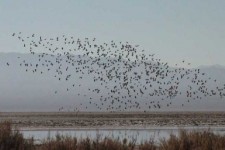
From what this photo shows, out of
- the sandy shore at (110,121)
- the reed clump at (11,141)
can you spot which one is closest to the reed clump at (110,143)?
the reed clump at (11,141)

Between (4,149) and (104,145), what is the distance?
274 cm

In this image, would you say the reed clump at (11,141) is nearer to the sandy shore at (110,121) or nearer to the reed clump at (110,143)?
the reed clump at (110,143)

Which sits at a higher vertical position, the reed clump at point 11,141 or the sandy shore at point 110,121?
the reed clump at point 11,141

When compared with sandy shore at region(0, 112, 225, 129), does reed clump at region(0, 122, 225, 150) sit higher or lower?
higher

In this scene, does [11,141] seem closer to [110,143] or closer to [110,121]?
[110,143]

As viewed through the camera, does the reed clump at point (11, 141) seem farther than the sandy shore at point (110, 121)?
No

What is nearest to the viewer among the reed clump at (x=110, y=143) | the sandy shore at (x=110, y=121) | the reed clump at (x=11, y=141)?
the reed clump at (x=110, y=143)

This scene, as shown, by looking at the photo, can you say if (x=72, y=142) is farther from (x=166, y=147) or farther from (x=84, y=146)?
(x=166, y=147)

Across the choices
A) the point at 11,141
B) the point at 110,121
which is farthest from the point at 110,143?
the point at 110,121

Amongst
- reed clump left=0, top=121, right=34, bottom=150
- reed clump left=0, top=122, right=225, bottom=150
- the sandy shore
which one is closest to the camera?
reed clump left=0, top=122, right=225, bottom=150

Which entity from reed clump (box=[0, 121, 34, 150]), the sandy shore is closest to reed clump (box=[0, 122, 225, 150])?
reed clump (box=[0, 121, 34, 150])

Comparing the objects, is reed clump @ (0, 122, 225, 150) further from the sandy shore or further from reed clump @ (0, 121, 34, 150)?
the sandy shore

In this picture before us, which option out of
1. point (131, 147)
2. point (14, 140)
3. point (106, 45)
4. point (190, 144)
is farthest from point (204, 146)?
point (106, 45)

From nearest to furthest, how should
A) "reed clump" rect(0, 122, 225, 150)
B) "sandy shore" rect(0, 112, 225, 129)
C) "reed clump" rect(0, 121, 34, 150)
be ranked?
"reed clump" rect(0, 122, 225, 150) → "reed clump" rect(0, 121, 34, 150) → "sandy shore" rect(0, 112, 225, 129)
